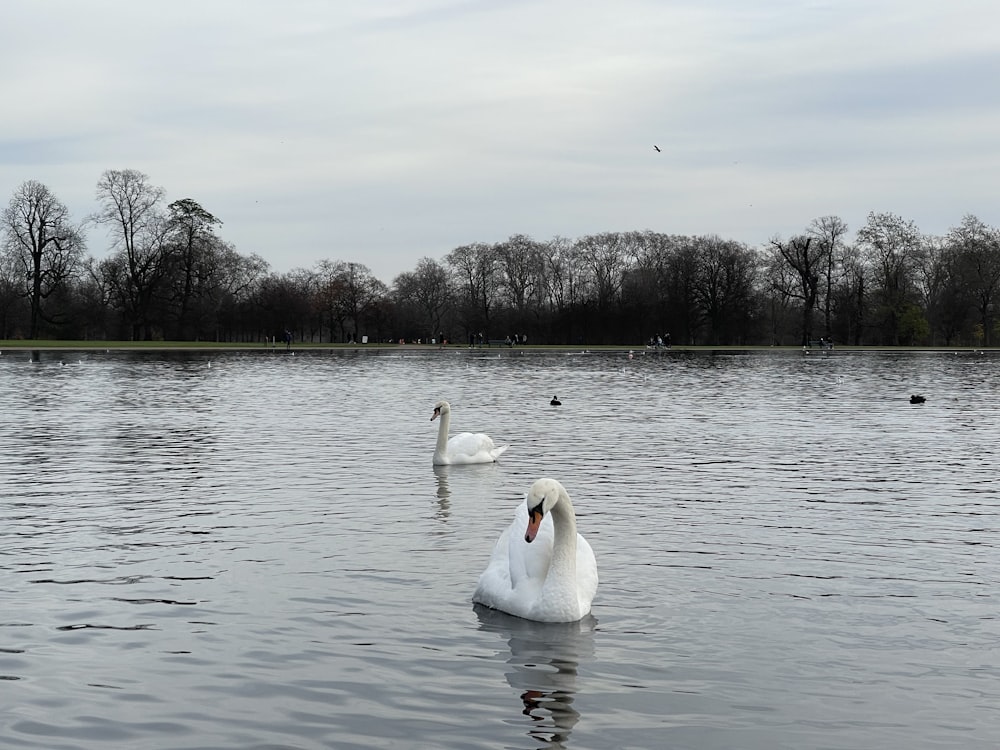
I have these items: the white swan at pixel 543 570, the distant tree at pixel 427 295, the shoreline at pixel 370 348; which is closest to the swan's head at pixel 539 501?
the white swan at pixel 543 570

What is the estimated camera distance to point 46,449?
2191 centimetres

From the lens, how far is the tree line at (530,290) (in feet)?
341

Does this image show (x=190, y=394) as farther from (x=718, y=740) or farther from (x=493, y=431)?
(x=718, y=740)

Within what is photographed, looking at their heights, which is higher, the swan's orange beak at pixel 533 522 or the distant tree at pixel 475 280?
the distant tree at pixel 475 280

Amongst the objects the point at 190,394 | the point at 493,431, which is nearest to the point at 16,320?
the point at 190,394

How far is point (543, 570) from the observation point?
9641 millimetres

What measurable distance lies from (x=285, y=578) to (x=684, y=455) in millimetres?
11902

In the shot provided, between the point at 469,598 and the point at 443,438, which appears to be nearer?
the point at 469,598

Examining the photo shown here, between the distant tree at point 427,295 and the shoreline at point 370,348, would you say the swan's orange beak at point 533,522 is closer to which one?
the shoreline at point 370,348

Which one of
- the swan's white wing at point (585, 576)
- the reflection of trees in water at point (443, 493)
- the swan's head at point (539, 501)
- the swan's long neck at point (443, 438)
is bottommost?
the reflection of trees in water at point (443, 493)

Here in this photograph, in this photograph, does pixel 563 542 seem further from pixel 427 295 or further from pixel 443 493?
pixel 427 295

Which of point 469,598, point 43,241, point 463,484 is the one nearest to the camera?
point 469,598

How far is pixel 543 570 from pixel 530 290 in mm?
128162

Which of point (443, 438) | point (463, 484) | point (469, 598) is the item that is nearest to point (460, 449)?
point (443, 438)
